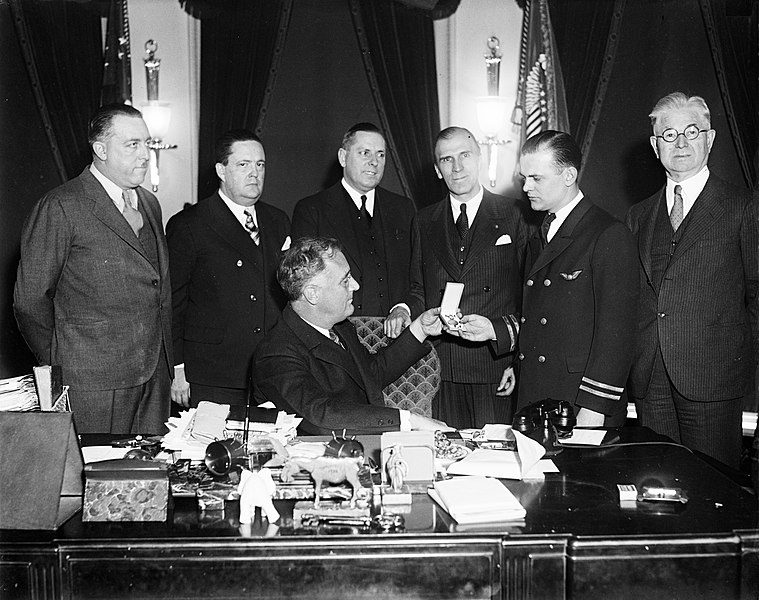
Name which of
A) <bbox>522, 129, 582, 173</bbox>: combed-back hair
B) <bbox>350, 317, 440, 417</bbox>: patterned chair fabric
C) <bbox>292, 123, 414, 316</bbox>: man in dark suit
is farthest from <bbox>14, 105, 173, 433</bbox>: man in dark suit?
<bbox>522, 129, 582, 173</bbox>: combed-back hair

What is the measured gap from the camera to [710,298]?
141 inches

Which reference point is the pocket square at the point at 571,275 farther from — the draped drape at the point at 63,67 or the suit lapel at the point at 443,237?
the draped drape at the point at 63,67

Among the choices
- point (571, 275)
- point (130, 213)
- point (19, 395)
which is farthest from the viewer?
point (130, 213)

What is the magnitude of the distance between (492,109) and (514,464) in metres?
4.89

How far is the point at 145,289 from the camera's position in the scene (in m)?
3.71

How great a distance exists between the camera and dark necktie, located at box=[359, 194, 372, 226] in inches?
183

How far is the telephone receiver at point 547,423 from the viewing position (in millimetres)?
2600

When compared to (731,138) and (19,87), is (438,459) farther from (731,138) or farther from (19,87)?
(19,87)

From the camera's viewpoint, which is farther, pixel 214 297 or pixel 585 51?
pixel 585 51

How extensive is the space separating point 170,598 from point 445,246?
2.59m

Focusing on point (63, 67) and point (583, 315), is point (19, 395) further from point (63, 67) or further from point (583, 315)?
point (63, 67)

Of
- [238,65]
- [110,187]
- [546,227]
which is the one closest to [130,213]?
[110,187]

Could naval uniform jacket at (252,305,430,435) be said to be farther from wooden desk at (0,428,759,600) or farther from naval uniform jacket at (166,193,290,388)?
naval uniform jacket at (166,193,290,388)

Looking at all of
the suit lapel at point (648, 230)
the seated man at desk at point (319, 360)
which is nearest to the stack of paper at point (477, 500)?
the seated man at desk at point (319, 360)
